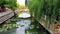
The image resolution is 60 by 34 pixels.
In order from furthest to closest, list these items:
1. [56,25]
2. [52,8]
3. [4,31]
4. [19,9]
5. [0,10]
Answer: [19,9] < [0,10] < [4,31] < [56,25] < [52,8]

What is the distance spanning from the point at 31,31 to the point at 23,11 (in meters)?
7.76

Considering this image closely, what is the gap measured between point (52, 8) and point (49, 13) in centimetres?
21

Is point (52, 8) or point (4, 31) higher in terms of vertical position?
point (52, 8)

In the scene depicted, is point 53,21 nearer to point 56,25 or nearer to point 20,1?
point 56,25

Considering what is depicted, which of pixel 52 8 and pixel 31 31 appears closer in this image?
pixel 52 8

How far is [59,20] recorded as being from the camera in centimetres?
396

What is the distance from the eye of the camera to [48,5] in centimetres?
403

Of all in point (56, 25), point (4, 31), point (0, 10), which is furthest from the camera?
point (0, 10)

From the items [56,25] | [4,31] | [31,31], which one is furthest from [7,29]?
[56,25]

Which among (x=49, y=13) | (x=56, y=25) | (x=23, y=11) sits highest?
(x=49, y=13)

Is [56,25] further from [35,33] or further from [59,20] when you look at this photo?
[35,33]

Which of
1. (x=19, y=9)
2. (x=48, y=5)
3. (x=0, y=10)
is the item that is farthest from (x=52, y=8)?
(x=19, y=9)

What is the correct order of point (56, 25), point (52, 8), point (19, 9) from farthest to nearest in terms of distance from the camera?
point (19, 9) → point (56, 25) → point (52, 8)

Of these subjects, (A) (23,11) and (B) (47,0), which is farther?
(A) (23,11)
